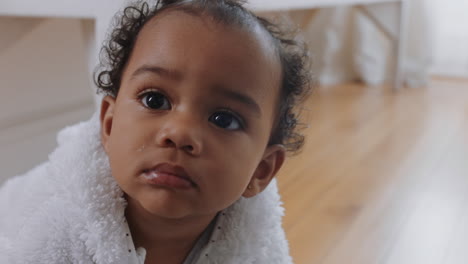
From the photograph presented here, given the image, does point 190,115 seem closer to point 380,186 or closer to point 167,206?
point 167,206

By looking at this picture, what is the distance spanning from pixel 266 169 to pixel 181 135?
0.18m

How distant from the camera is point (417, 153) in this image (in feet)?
4.81

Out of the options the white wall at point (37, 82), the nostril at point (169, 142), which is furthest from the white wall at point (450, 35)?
the nostril at point (169, 142)

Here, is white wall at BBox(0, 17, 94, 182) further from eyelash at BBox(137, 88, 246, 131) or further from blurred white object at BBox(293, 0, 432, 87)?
blurred white object at BBox(293, 0, 432, 87)

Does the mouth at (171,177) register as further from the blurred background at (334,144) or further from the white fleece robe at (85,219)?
the blurred background at (334,144)

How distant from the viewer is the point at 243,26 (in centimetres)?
60

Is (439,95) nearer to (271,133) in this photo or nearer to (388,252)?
(388,252)

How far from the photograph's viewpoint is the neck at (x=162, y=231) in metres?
0.64

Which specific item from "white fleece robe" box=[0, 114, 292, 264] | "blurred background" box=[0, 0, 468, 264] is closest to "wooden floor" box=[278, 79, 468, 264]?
"blurred background" box=[0, 0, 468, 264]

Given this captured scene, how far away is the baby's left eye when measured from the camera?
1.89 ft

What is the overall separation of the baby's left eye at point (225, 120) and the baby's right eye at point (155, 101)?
49 millimetres

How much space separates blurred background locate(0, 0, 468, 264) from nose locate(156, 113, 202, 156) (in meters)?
0.29

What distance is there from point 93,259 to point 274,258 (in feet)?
0.80

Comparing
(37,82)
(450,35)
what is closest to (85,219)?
(37,82)
